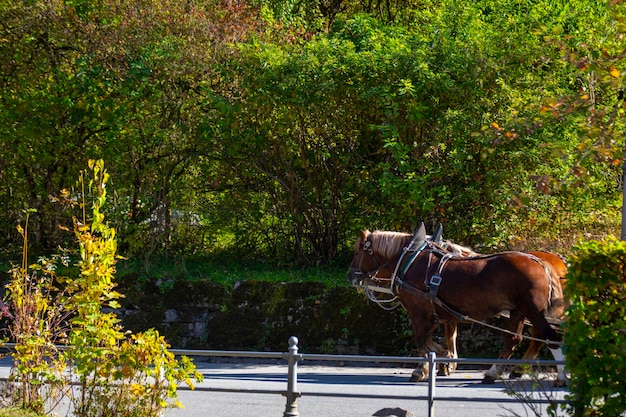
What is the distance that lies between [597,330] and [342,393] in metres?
3.25

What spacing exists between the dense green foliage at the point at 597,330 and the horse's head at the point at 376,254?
5.53m

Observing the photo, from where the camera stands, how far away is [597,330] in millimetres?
6664


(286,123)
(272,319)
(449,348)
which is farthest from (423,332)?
(286,123)

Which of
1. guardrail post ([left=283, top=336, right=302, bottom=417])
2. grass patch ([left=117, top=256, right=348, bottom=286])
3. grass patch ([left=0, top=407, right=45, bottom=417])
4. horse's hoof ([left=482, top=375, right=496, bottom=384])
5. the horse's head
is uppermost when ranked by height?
the horse's head

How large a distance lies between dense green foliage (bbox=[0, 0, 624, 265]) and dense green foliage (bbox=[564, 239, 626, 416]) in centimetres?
733

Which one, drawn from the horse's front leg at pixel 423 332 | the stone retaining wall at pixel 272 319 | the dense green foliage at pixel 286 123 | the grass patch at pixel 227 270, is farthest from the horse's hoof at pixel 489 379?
the grass patch at pixel 227 270

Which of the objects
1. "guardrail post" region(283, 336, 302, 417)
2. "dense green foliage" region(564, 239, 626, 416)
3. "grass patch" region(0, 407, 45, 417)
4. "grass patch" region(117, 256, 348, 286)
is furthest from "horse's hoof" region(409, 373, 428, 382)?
"grass patch" region(0, 407, 45, 417)

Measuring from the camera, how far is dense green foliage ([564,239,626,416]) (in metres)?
6.52

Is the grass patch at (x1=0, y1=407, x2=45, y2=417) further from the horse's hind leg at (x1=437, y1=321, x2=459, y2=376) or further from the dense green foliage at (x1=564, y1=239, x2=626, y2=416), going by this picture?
the horse's hind leg at (x1=437, y1=321, x2=459, y2=376)

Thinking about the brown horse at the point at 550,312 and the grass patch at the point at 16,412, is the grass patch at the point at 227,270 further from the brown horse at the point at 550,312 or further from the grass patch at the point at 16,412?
the grass patch at the point at 16,412

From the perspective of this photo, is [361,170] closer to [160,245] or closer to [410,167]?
[410,167]

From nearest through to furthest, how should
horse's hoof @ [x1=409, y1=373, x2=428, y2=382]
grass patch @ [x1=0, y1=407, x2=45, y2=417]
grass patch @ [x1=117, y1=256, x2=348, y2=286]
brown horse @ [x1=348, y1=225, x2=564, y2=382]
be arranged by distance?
grass patch @ [x1=0, y1=407, x2=45, y2=417] < brown horse @ [x1=348, y1=225, x2=564, y2=382] < horse's hoof @ [x1=409, y1=373, x2=428, y2=382] < grass patch @ [x1=117, y1=256, x2=348, y2=286]

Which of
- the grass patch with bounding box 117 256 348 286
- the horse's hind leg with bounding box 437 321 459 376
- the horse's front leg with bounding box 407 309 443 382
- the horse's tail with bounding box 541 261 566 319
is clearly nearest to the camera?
the horse's tail with bounding box 541 261 566 319

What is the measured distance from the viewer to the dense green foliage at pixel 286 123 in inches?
594
